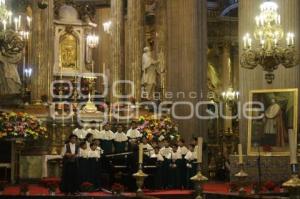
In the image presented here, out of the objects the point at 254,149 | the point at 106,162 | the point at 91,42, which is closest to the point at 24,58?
the point at 91,42

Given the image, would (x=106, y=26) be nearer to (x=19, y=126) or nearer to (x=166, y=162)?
(x=19, y=126)

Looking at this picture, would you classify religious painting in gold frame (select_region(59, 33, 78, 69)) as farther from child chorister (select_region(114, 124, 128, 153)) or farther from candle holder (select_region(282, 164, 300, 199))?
candle holder (select_region(282, 164, 300, 199))

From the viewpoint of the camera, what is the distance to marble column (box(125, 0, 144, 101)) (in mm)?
23781

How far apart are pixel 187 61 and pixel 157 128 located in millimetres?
4027

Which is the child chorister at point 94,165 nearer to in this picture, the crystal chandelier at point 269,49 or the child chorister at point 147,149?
the child chorister at point 147,149

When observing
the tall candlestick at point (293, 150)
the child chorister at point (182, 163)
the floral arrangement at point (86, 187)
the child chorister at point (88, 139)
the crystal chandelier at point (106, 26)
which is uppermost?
the crystal chandelier at point (106, 26)

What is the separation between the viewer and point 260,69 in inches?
802

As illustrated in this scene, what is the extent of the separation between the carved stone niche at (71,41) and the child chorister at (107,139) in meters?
8.06

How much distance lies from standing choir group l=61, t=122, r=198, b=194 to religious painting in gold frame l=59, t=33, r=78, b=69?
7337mm

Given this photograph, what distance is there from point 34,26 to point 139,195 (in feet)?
39.3

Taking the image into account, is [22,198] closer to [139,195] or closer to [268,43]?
[139,195]

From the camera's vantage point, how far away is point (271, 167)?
19.3 m

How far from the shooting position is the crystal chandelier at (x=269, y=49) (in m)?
14.7

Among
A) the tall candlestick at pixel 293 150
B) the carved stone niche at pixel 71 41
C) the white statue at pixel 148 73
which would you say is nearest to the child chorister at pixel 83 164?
the white statue at pixel 148 73
